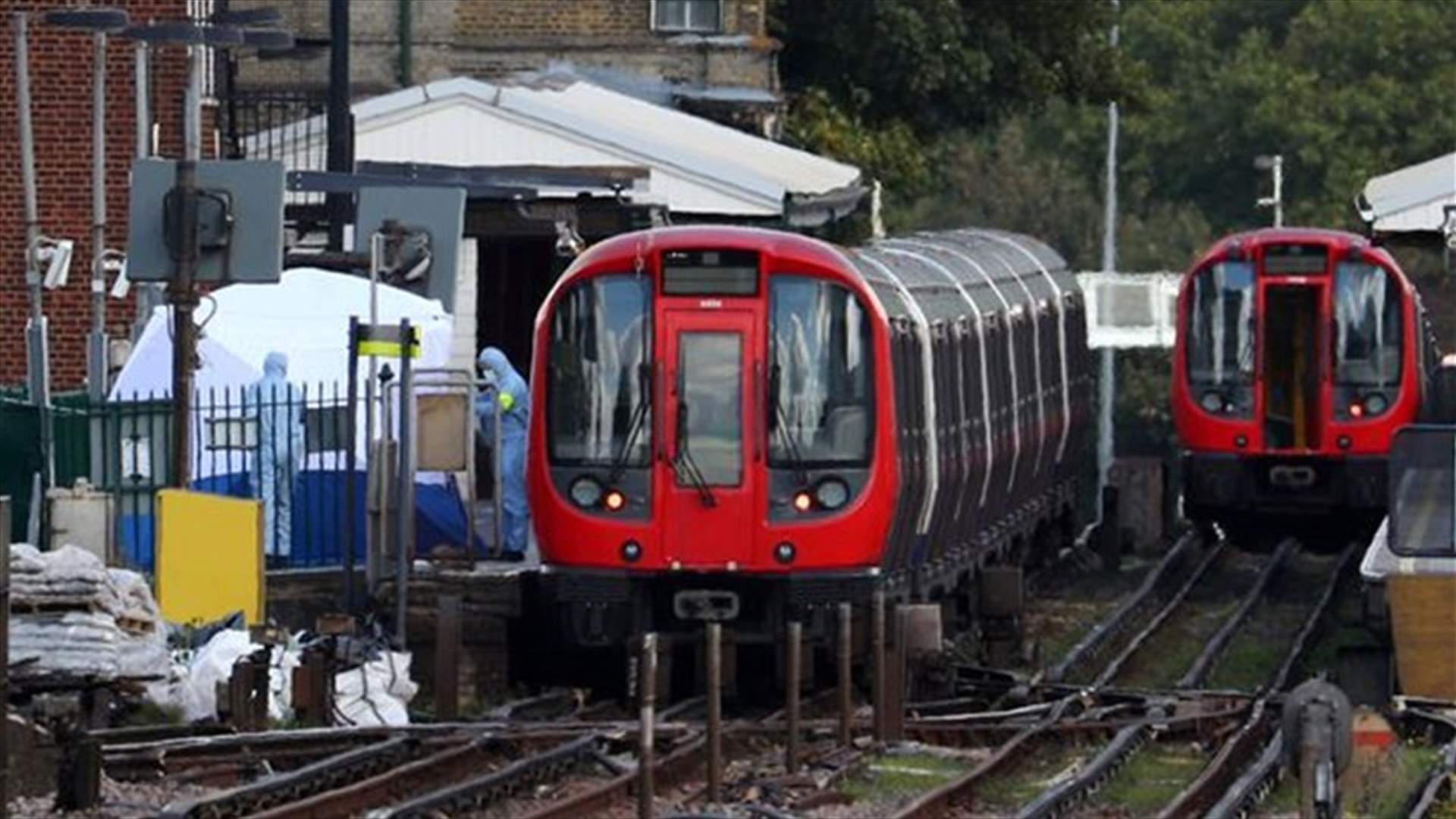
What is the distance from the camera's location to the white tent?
1033 inches

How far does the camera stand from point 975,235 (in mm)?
34844

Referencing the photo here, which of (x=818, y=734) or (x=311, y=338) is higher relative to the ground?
(x=311, y=338)

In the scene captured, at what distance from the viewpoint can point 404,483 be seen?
23109 millimetres

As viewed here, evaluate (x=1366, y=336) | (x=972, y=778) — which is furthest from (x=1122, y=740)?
(x=1366, y=336)

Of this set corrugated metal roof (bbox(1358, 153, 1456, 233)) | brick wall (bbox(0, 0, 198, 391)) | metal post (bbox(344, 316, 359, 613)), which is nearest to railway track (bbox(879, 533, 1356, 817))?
metal post (bbox(344, 316, 359, 613))

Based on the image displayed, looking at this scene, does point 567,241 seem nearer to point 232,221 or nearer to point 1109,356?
point 232,221

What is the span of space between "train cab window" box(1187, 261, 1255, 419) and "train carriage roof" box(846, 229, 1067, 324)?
4.27ft

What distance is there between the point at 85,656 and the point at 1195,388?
53.2 feet

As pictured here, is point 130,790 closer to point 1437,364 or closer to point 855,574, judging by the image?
point 855,574

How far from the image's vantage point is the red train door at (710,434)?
2273cm

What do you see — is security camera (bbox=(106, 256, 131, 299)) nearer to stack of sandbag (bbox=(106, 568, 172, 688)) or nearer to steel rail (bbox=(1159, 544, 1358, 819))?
stack of sandbag (bbox=(106, 568, 172, 688))

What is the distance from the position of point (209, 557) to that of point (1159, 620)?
30.4 feet

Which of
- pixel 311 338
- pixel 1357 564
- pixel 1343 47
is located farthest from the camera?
pixel 1343 47

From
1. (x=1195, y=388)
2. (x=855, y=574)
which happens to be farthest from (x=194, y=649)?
(x=1195, y=388)
